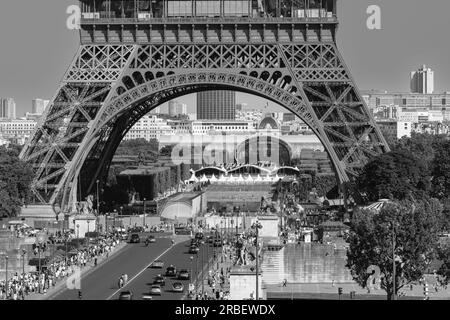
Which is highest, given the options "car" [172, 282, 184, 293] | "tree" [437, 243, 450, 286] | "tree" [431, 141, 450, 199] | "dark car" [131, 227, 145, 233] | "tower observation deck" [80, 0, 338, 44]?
"tower observation deck" [80, 0, 338, 44]

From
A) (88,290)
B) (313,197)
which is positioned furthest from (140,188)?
(88,290)

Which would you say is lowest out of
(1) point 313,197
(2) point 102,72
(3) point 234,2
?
(1) point 313,197

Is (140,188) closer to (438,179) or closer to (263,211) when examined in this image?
(438,179)

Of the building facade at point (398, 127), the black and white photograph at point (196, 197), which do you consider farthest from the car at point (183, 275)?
the building facade at point (398, 127)

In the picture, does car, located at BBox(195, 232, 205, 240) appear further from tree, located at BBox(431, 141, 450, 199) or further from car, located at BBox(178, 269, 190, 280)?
tree, located at BBox(431, 141, 450, 199)

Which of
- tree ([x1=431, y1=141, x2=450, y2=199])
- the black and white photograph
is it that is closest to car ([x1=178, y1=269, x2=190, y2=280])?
the black and white photograph

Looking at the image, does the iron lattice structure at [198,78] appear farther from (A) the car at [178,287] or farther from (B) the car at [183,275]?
(A) the car at [178,287]
